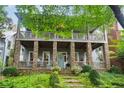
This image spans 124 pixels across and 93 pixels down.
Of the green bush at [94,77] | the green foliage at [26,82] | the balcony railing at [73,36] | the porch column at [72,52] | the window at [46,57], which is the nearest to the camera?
the green foliage at [26,82]

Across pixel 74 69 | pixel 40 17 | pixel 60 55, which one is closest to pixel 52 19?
pixel 40 17

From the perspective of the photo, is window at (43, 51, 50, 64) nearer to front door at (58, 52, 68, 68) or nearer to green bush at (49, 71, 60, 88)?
front door at (58, 52, 68, 68)

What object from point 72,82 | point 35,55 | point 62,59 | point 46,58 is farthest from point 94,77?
point 35,55

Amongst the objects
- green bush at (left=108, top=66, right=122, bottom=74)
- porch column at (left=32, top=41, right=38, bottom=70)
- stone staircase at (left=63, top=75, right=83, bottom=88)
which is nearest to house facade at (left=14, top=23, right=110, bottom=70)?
porch column at (left=32, top=41, right=38, bottom=70)

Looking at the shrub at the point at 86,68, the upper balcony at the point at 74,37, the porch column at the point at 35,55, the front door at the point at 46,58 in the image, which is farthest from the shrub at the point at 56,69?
the upper balcony at the point at 74,37

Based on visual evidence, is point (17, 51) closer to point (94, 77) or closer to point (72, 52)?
point (72, 52)

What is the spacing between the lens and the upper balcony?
239 inches

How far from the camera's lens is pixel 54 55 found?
629 cm

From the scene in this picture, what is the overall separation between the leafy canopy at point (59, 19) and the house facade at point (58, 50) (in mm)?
175

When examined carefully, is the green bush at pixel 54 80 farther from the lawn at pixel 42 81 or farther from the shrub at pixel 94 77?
the shrub at pixel 94 77

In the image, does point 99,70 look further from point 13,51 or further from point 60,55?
point 13,51

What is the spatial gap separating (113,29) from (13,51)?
2.53 metres

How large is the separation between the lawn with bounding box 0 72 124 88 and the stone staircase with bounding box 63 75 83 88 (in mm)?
74

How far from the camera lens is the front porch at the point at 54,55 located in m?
6.08
